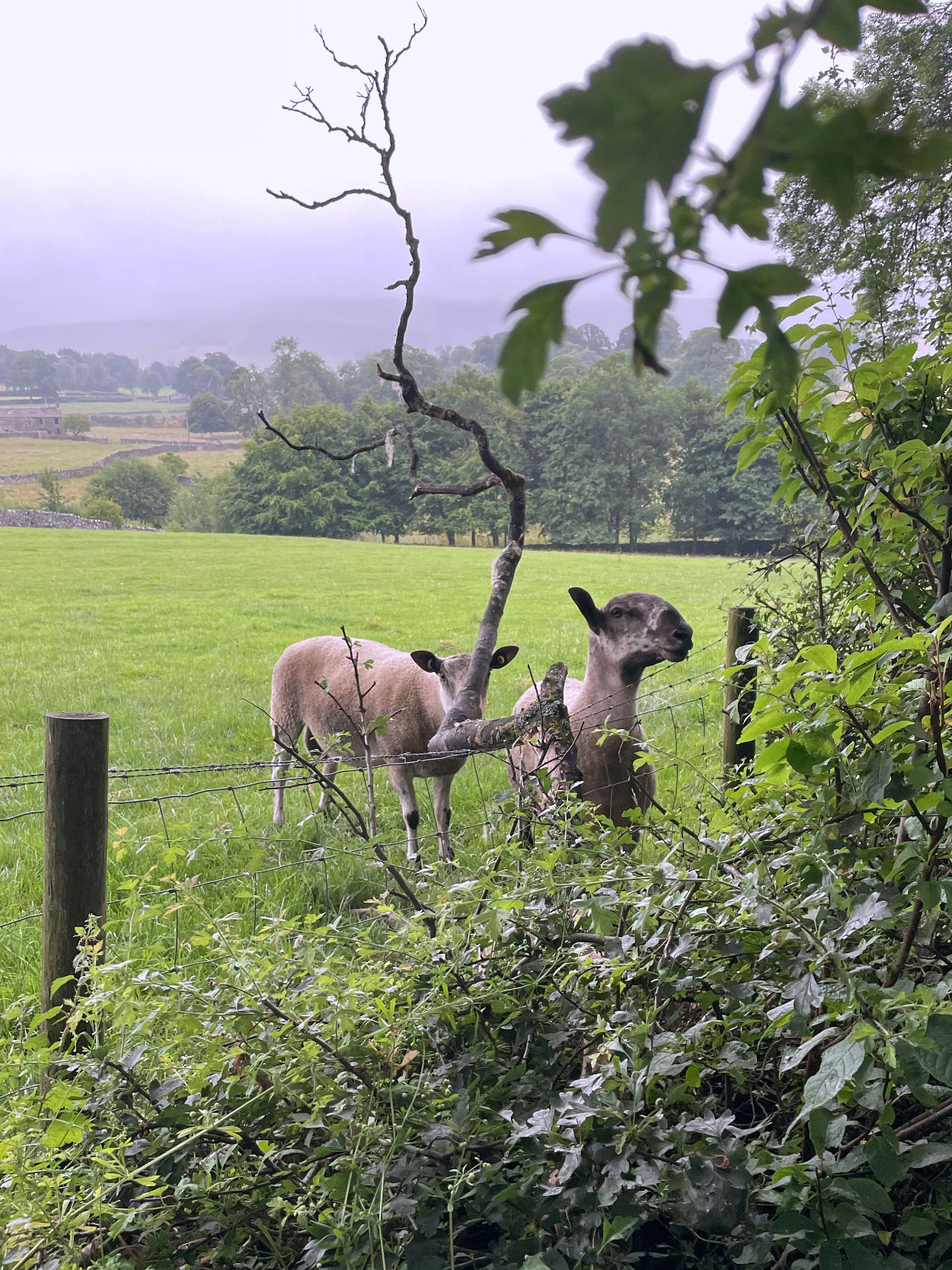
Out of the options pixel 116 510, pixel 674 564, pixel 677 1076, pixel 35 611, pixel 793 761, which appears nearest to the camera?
pixel 793 761

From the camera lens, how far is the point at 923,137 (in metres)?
0.46

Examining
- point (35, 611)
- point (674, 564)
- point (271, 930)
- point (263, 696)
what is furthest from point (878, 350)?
point (674, 564)

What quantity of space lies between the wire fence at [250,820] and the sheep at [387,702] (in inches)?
7.0

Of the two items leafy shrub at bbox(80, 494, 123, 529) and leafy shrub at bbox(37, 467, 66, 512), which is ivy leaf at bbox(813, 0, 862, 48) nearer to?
leafy shrub at bbox(80, 494, 123, 529)

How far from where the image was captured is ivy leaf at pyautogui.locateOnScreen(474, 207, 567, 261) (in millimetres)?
473

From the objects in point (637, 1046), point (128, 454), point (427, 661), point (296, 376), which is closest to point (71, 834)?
point (637, 1046)

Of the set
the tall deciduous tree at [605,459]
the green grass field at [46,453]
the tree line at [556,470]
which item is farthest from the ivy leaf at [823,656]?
the green grass field at [46,453]

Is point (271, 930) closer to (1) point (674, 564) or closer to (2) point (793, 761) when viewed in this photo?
(2) point (793, 761)

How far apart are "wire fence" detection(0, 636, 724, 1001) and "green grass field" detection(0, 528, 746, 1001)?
0.03 metres

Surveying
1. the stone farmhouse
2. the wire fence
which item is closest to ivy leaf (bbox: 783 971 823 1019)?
the wire fence

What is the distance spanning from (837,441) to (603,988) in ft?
4.38

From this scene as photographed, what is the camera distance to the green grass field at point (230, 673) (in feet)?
13.4

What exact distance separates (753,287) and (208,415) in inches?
5060

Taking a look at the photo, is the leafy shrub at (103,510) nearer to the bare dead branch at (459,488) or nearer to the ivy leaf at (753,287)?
the bare dead branch at (459,488)
